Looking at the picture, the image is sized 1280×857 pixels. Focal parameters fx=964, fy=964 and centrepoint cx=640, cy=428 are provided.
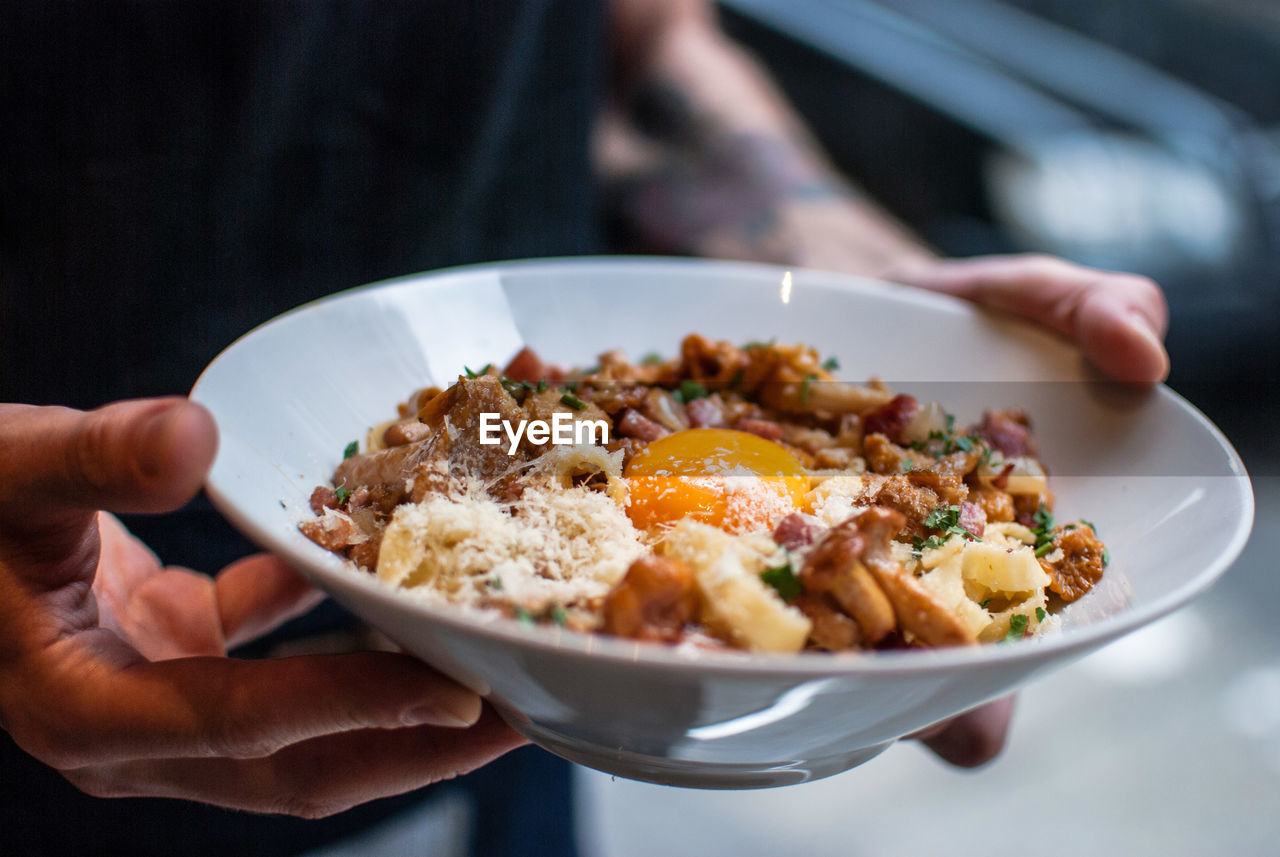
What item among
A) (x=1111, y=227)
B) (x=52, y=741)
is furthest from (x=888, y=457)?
(x=1111, y=227)

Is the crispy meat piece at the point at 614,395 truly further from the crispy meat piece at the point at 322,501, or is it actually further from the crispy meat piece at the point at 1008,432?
the crispy meat piece at the point at 1008,432

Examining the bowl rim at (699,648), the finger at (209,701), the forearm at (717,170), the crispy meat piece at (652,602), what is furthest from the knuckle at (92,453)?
the forearm at (717,170)

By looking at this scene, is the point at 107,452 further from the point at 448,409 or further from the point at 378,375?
the point at 378,375

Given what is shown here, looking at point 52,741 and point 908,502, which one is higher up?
point 908,502

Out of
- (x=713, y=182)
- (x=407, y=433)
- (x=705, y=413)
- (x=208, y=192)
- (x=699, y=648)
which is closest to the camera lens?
(x=699, y=648)

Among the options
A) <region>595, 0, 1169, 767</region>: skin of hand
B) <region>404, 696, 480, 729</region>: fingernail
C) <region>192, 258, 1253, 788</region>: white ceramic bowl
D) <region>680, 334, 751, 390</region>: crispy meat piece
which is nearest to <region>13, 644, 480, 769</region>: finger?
<region>404, 696, 480, 729</region>: fingernail

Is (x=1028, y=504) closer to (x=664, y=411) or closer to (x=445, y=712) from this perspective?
(x=664, y=411)

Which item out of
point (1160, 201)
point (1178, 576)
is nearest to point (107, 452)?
point (1178, 576)
